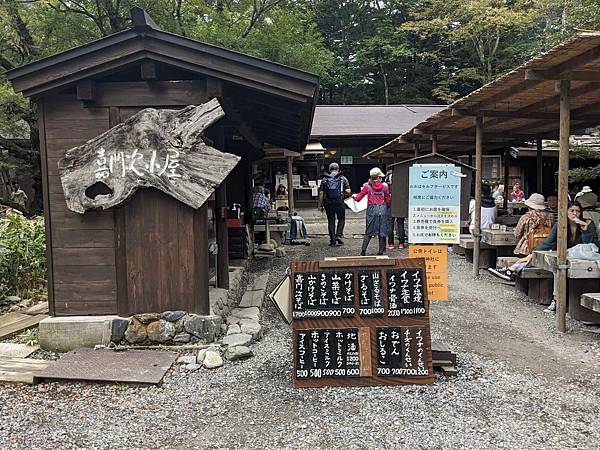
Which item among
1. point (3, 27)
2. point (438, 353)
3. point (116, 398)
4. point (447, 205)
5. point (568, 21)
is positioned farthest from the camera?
point (568, 21)

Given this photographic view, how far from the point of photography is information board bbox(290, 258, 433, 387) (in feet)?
13.2

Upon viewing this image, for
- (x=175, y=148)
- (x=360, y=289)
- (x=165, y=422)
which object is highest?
(x=175, y=148)

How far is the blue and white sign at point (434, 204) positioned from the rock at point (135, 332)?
8.72ft

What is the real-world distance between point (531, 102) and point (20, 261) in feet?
24.4

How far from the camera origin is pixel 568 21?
46.2 feet

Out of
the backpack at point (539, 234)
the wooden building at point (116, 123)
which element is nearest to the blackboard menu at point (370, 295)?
the wooden building at point (116, 123)

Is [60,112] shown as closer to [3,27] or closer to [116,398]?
[116,398]

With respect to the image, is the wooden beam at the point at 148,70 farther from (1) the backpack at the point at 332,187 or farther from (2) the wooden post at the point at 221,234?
(1) the backpack at the point at 332,187

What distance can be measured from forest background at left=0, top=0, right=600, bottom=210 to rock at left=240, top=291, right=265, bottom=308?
6569 millimetres

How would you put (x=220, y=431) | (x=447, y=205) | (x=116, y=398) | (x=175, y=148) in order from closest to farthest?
1. (x=220, y=431)
2. (x=116, y=398)
3. (x=447, y=205)
4. (x=175, y=148)

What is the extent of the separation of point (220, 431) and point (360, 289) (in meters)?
1.45

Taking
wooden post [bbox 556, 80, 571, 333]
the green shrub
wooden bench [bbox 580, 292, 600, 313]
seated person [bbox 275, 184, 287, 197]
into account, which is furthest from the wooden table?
seated person [bbox 275, 184, 287, 197]

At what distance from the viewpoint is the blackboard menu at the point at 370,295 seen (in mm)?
4043

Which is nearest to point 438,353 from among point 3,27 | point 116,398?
point 116,398
